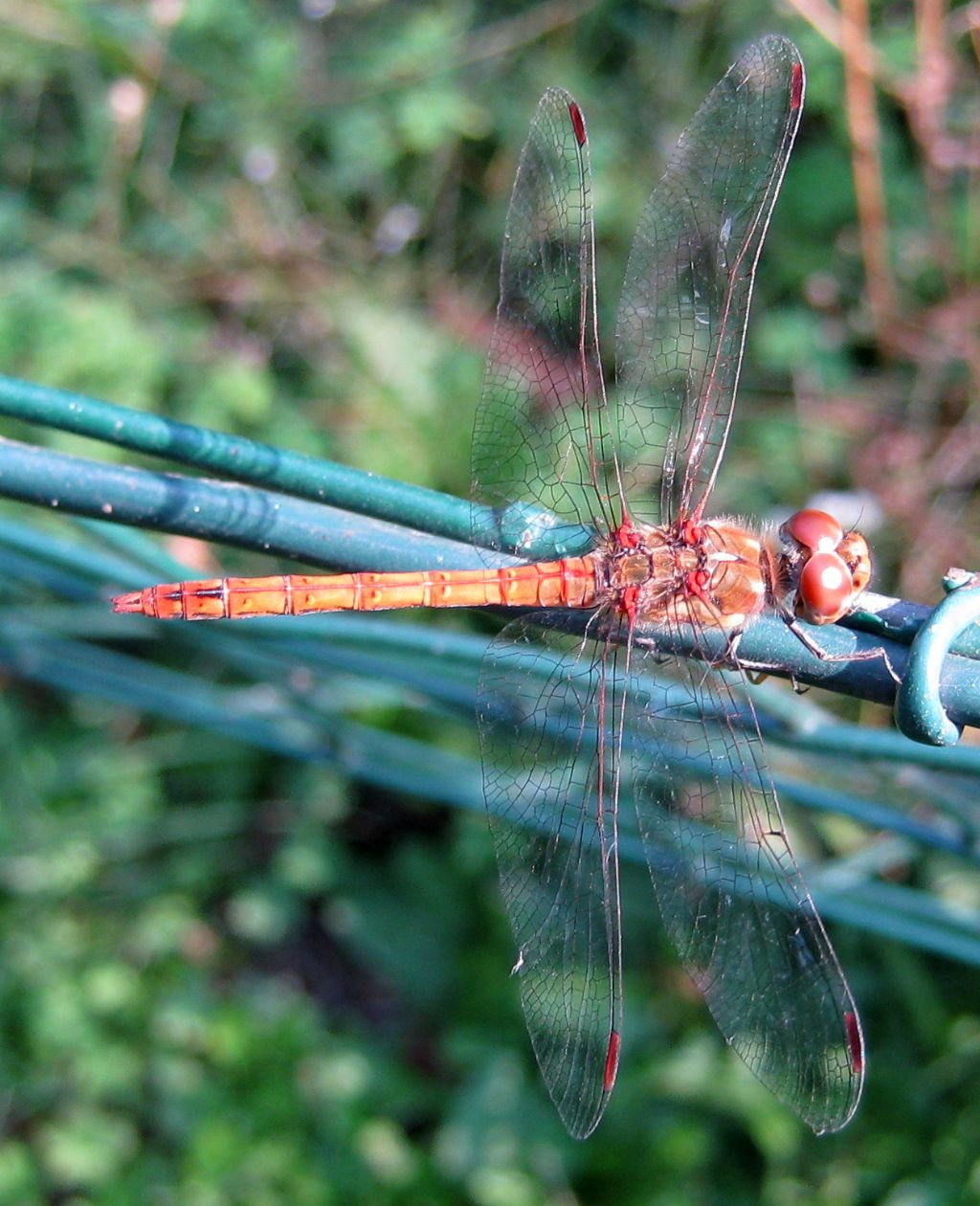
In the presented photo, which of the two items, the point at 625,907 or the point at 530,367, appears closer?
the point at 530,367

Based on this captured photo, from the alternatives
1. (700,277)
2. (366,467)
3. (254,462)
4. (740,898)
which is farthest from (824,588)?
(366,467)

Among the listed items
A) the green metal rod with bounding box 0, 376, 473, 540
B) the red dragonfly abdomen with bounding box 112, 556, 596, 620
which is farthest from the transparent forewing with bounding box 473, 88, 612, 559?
the green metal rod with bounding box 0, 376, 473, 540

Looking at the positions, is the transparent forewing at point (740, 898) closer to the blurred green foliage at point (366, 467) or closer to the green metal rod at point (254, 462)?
the green metal rod at point (254, 462)

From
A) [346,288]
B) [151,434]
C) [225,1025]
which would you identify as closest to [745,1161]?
[225,1025]

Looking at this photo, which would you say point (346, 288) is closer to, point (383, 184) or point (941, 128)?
point (383, 184)

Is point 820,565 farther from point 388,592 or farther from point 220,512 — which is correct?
point 220,512

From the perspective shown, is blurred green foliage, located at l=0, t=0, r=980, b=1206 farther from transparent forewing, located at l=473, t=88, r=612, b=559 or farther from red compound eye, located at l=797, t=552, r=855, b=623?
red compound eye, located at l=797, t=552, r=855, b=623
